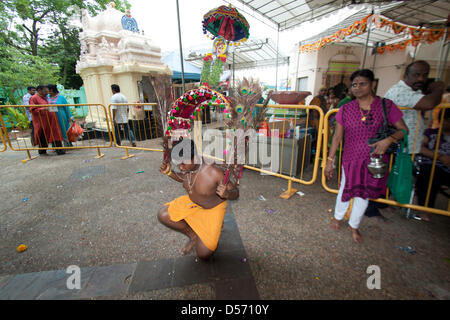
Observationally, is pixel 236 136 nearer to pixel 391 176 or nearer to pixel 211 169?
pixel 211 169

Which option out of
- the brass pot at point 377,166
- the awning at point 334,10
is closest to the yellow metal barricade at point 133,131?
the brass pot at point 377,166

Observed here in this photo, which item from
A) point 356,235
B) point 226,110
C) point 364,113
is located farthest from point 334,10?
point 226,110

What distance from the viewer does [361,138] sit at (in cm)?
218

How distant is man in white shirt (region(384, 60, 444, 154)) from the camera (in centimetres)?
213

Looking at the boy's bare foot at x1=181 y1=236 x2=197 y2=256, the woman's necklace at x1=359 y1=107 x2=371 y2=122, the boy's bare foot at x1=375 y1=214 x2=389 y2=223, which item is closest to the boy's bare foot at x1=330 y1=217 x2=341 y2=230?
the boy's bare foot at x1=375 y1=214 x2=389 y2=223

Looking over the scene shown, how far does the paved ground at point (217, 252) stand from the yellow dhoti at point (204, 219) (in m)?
0.33

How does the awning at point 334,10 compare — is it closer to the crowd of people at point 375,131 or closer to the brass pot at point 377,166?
the crowd of people at point 375,131

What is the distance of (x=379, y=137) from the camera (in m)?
2.07

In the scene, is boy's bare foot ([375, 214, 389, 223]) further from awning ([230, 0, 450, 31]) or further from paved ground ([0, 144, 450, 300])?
awning ([230, 0, 450, 31])

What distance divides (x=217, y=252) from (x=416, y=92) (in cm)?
281

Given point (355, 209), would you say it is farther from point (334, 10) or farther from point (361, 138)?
point (334, 10)

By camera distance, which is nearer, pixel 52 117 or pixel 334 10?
pixel 52 117

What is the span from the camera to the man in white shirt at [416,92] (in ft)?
6.98
